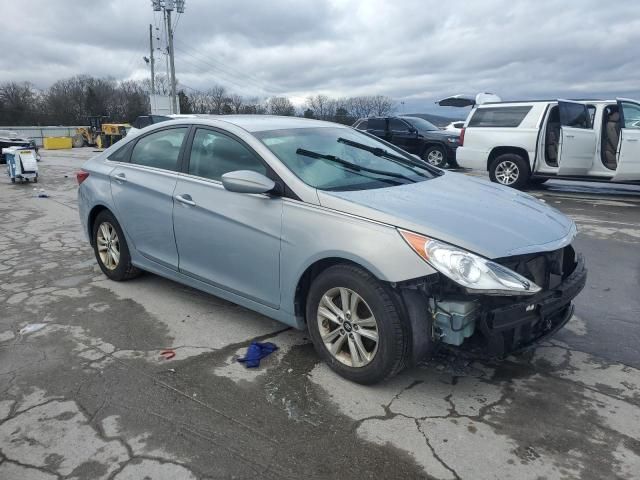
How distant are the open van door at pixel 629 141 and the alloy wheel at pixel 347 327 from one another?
8723mm

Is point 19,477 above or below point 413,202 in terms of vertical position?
below

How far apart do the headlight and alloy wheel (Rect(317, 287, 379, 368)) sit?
481 millimetres

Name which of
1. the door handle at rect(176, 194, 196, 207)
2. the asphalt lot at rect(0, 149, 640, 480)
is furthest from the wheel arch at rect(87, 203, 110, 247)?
the door handle at rect(176, 194, 196, 207)

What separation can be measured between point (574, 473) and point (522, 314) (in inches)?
31.2

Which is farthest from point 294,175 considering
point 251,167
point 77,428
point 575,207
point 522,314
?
point 575,207

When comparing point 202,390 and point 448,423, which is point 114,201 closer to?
point 202,390

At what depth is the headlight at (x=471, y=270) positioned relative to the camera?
2604mm

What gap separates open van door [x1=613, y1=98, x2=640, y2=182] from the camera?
369 inches

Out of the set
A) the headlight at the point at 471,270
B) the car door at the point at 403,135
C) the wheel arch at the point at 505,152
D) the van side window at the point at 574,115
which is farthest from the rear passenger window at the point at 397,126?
the headlight at the point at 471,270

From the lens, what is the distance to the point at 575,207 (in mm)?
9180

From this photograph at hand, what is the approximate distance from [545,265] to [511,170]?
872 cm

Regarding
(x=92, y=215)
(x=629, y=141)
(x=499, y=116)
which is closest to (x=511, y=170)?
(x=499, y=116)

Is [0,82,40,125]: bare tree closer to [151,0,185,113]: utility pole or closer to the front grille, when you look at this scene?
[151,0,185,113]: utility pole

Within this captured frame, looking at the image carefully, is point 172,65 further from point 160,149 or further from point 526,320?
point 526,320
